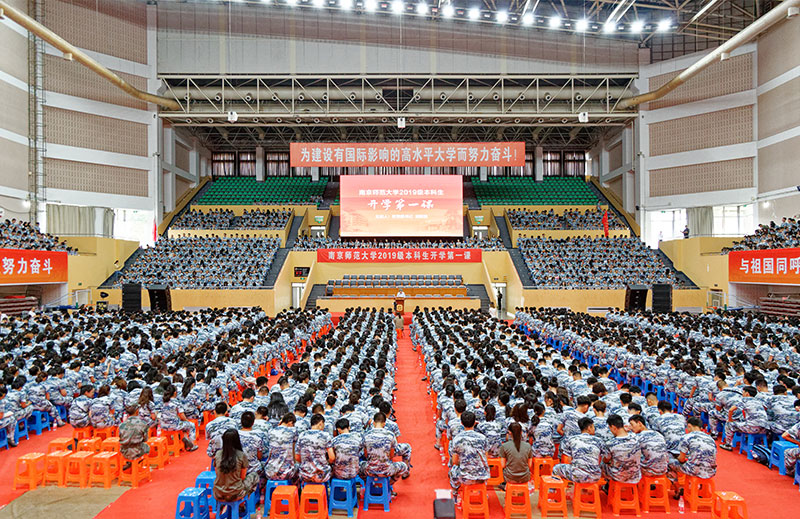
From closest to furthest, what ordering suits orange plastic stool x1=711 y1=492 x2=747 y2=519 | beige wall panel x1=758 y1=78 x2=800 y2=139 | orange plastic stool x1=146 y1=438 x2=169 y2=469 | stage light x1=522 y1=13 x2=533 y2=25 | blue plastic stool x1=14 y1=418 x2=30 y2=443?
orange plastic stool x1=711 y1=492 x2=747 y2=519
orange plastic stool x1=146 y1=438 x2=169 y2=469
blue plastic stool x1=14 y1=418 x2=30 y2=443
beige wall panel x1=758 y1=78 x2=800 y2=139
stage light x1=522 y1=13 x2=533 y2=25

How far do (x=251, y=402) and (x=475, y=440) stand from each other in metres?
3.24

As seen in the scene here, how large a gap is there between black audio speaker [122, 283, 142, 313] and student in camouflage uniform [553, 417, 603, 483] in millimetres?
20751

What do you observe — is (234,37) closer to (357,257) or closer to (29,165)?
(29,165)

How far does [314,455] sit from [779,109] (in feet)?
92.4

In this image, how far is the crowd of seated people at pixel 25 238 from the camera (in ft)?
68.3

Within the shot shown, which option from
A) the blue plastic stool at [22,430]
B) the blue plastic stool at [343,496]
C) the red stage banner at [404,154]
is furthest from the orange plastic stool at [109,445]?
the red stage banner at [404,154]

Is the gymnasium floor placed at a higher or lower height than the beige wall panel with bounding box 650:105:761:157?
lower

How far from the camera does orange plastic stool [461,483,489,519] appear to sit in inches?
216

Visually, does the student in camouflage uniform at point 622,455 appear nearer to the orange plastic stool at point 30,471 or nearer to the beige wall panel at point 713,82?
the orange plastic stool at point 30,471

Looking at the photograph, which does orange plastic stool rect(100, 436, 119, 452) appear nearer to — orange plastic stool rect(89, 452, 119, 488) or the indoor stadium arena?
the indoor stadium arena

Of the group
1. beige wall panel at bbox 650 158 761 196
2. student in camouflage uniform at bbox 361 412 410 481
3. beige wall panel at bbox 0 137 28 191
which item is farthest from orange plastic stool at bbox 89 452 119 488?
beige wall panel at bbox 650 158 761 196

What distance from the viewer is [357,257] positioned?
27.8 m

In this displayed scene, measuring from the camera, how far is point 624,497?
5746 mm

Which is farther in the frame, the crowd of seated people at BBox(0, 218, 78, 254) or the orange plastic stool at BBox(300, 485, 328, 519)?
the crowd of seated people at BBox(0, 218, 78, 254)
